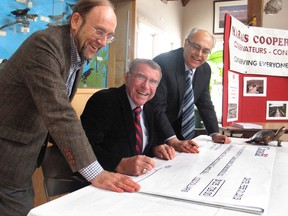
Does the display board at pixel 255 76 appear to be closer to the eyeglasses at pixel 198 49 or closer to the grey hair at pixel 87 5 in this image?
the eyeglasses at pixel 198 49

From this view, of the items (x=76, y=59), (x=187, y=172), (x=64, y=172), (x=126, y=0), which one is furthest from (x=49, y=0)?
(x=187, y=172)

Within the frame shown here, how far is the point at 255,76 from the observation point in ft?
9.50

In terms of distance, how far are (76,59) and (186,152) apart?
611 millimetres

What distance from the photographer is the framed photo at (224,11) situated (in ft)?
20.0

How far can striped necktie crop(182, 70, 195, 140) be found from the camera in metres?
1.92

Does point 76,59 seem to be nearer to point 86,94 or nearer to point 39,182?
point 39,182

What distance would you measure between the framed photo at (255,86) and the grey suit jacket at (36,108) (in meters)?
2.08

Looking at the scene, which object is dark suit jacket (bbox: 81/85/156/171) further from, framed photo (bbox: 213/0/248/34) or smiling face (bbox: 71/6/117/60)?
framed photo (bbox: 213/0/248/34)

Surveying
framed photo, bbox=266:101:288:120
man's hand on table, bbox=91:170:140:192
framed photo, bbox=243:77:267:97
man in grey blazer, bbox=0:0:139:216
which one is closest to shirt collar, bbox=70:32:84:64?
man in grey blazer, bbox=0:0:139:216

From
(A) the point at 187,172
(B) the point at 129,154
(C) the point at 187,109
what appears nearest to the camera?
(A) the point at 187,172

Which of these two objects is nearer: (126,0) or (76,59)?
(76,59)

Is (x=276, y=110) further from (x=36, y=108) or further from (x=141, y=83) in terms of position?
(x=36, y=108)

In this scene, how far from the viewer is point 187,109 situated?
6.36ft

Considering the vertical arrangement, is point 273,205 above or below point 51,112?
below
